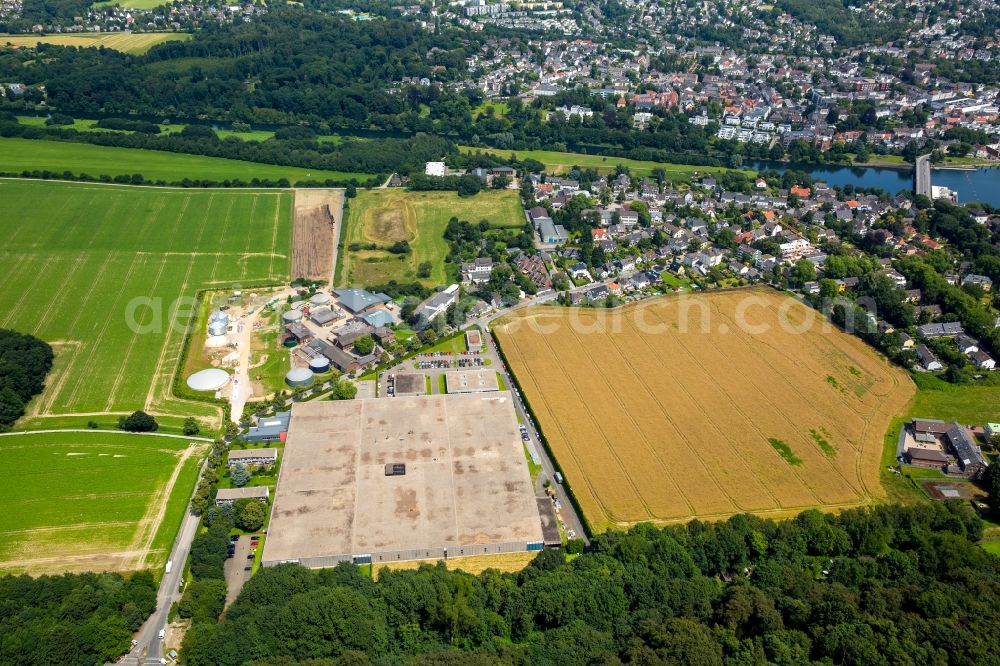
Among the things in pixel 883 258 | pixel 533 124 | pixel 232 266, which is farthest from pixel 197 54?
pixel 883 258

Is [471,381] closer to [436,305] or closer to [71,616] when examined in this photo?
[436,305]

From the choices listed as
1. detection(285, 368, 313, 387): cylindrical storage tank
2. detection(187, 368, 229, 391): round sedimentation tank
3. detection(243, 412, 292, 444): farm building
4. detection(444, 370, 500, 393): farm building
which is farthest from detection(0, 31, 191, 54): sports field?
detection(444, 370, 500, 393): farm building

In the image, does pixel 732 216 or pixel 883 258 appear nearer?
pixel 883 258

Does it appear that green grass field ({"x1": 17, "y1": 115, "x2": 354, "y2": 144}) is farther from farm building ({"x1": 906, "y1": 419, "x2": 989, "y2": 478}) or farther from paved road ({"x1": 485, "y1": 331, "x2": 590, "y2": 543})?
farm building ({"x1": 906, "y1": 419, "x2": 989, "y2": 478})

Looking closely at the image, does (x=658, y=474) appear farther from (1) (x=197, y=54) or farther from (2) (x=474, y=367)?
(1) (x=197, y=54)

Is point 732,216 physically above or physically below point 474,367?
above

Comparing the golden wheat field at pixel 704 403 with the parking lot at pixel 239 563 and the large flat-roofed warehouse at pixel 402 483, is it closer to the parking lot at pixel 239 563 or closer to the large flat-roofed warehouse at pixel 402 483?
the large flat-roofed warehouse at pixel 402 483

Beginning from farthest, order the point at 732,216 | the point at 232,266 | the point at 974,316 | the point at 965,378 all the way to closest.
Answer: the point at 732,216, the point at 232,266, the point at 974,316, the point at 965,378
